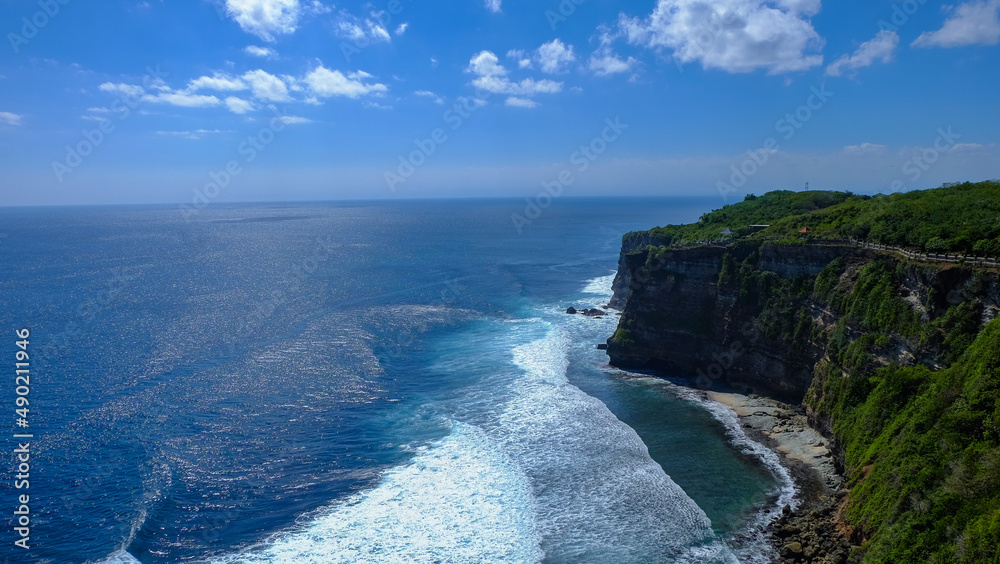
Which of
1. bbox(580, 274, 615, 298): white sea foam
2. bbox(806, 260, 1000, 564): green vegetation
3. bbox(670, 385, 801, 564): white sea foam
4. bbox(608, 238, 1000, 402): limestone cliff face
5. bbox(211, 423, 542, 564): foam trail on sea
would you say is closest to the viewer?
bbox(806, 260, 1000, 564): green vegetation

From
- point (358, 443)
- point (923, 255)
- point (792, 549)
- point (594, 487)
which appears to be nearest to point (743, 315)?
point (923, 255)

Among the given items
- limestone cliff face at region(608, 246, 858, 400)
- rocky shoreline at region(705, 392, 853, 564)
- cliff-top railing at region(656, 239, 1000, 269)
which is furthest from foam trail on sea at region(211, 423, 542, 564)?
cliff-top railing at region(656, 239, 1000, 269)

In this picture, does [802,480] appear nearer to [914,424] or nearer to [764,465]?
[764,465]

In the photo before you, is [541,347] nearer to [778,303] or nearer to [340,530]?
[778,303]

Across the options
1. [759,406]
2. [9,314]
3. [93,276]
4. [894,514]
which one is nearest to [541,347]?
[759,406]

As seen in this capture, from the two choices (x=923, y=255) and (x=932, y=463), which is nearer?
(x=932, y=463)

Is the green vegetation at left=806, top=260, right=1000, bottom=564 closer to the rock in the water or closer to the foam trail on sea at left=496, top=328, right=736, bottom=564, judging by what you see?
the rock in the water

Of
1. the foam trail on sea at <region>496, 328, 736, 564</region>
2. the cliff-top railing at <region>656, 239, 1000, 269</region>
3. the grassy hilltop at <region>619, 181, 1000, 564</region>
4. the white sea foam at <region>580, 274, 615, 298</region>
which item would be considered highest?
the cliff-top railing at <region>656, 239, 1000, 269</region>
